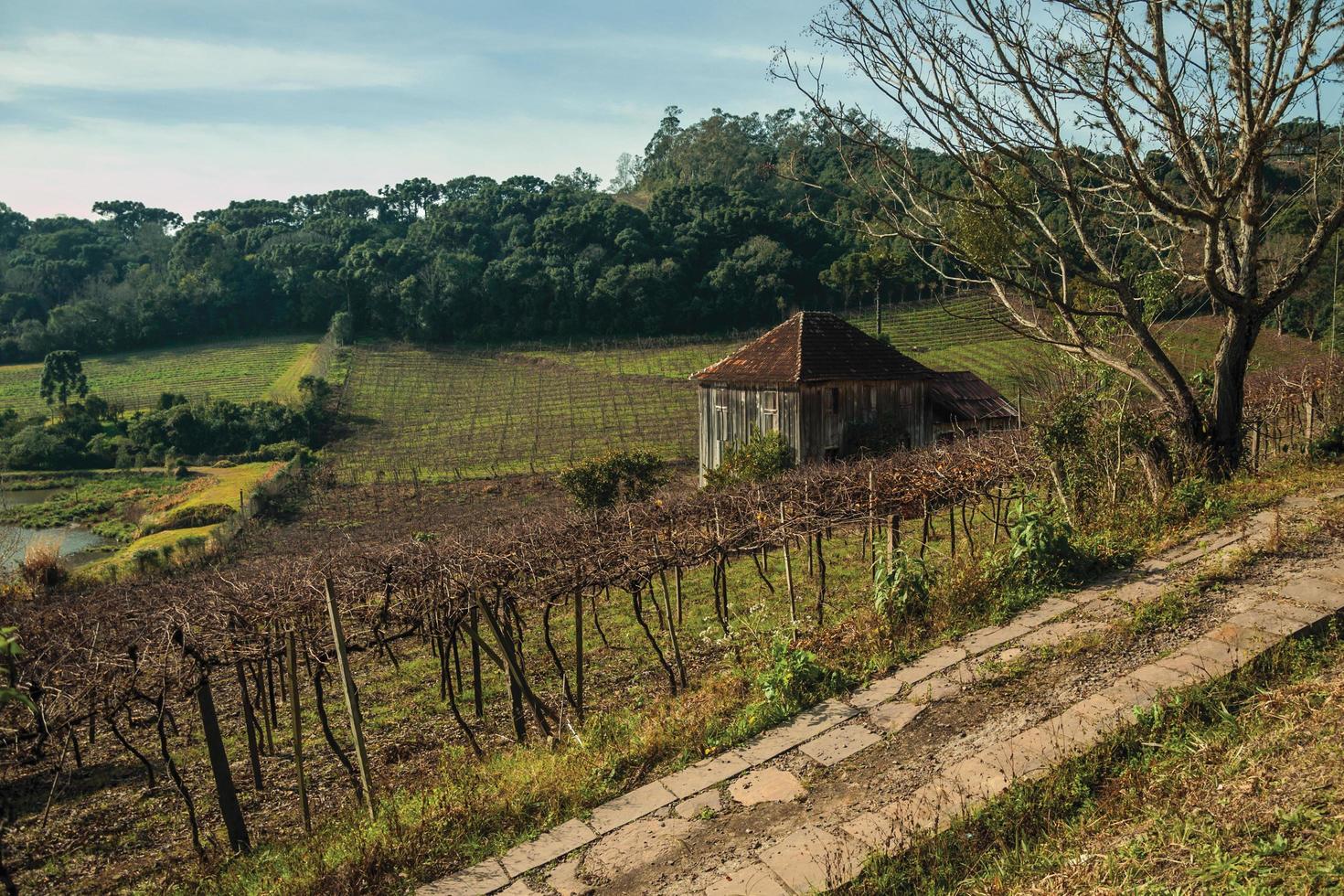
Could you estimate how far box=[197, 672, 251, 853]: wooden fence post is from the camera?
588cm

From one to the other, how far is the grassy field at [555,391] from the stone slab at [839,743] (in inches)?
1177

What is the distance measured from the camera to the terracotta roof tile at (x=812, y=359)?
2392 centimetres

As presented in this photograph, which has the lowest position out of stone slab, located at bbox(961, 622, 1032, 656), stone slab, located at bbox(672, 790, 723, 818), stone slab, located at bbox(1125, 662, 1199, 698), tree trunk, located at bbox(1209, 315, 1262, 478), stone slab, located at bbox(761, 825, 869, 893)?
stone slab, located at bbox(672, 790, 723, 818)

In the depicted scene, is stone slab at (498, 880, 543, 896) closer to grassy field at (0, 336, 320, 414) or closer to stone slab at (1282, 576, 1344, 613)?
stone slab at (1282, 576, 1344, 613)

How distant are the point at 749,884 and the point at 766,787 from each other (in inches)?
34.1

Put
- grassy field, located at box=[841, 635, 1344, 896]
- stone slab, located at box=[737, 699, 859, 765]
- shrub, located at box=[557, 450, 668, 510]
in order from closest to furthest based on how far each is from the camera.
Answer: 1. grassy field, located at box=[841, 635, 1344, 896]
2. stone slab, located at box=[737, 699, 859, 765]
3. shrub, located at box=[557, 450, 668, 510]

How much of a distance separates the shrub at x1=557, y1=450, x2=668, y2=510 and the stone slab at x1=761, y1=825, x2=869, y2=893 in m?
18.8

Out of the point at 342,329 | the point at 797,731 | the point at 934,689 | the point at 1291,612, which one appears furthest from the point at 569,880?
the point at 342,329

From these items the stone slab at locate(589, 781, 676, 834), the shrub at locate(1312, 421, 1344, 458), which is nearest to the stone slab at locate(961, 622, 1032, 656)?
the stone slab at locate(589, 781, 676, 834)

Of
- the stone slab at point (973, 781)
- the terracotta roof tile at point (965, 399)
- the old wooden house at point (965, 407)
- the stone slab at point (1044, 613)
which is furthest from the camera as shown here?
the terracotta roof tile at point (965, 399)

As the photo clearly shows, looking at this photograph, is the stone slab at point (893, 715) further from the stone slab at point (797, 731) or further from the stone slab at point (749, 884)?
the stone slab at point (749, 884)

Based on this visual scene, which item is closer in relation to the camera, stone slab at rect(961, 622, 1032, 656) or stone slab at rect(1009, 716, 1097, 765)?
stone slab at rect(1009, 716, 1097, 765)

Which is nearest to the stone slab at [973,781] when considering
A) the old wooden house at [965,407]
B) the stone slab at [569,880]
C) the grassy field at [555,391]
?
the stone slab at [569,880]

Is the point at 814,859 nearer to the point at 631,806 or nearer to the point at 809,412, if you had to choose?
the point at 631,806
